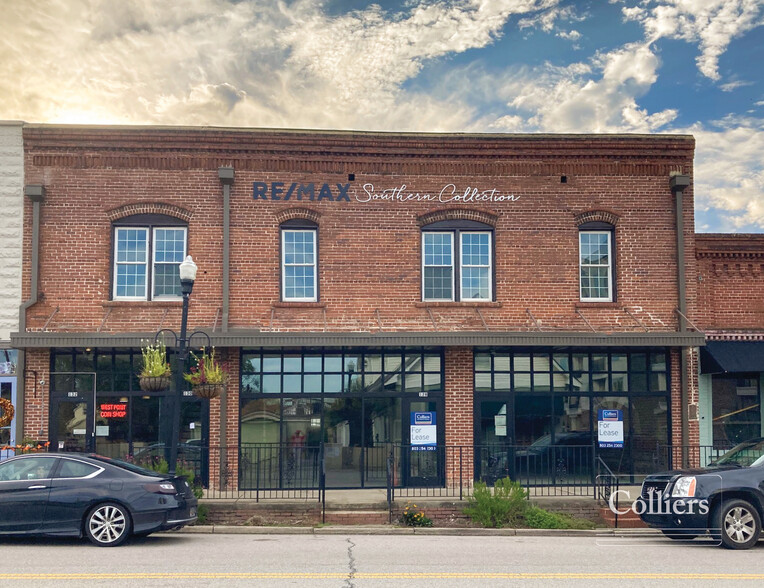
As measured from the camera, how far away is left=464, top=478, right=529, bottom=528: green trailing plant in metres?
14.7

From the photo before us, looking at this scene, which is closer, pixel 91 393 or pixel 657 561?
pixel 657 561

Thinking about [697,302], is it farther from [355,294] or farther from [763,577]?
[763,577]

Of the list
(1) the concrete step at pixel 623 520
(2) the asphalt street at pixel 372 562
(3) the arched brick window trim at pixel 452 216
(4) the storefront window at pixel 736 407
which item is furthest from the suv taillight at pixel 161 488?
(4) the storefront window at pixel 736 407

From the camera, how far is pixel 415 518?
582 inches

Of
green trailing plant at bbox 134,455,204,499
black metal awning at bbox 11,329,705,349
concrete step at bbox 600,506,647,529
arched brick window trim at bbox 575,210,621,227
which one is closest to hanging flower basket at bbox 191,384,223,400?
green trailing plant at bbox 134,455,204,499

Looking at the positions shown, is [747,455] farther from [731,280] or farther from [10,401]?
[10,401]

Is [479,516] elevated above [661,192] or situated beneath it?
situated beneath

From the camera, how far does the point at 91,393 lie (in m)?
18.1

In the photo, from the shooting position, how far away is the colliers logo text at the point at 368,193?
746 inches

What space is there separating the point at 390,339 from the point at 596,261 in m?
5.54

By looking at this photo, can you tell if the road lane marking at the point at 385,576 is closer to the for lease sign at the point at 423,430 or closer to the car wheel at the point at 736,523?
the car wheel at the point at 736,523

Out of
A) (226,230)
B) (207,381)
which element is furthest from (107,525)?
(226,230)

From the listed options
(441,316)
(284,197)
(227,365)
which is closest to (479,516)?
(441,316)

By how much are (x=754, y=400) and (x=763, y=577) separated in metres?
10.7
